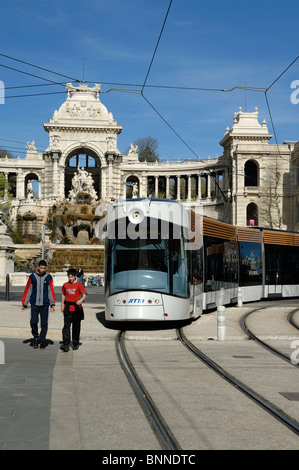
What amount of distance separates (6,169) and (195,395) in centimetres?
10125

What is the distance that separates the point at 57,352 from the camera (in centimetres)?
1294

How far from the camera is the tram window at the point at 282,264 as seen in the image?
91.8 feet

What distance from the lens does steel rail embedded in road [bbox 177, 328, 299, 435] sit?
7.02 metres

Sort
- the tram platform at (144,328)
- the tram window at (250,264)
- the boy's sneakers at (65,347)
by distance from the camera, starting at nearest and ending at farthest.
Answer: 1. the boy's sneakers at (65,347)
2. the tram platform at (144,328)
3. the tram window at (250,264)

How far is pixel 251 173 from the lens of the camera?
94000mm

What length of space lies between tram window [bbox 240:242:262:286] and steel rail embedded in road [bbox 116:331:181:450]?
14.0 m

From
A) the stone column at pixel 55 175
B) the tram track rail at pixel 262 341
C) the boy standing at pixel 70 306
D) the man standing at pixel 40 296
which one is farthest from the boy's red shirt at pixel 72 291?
the stone column at pixel 55 175

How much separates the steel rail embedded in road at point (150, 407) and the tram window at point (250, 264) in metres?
14.0

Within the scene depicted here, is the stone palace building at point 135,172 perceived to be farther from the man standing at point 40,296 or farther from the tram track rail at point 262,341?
the man standing at point 40,296

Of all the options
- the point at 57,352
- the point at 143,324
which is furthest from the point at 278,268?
the point at 57,352

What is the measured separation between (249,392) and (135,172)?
9855cm

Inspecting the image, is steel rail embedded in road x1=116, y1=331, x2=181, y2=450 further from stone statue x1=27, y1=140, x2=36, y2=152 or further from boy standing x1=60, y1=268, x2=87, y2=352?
stone statue x1=27, y1=140, x2=36, y2=152

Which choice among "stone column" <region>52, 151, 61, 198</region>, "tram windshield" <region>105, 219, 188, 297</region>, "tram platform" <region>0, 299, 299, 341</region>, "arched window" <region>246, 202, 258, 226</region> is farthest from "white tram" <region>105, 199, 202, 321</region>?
"stone column" <region>52, 151, 61, 198</region>

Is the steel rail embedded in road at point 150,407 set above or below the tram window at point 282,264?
below
